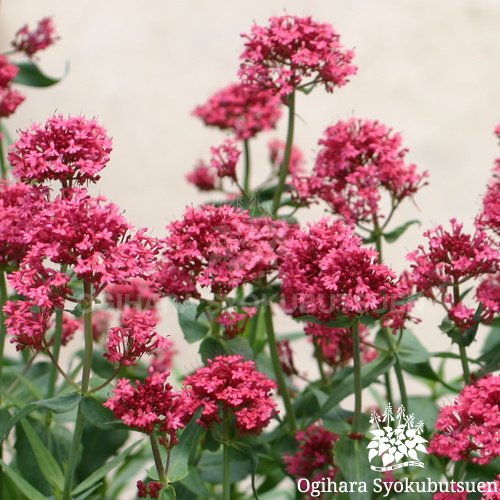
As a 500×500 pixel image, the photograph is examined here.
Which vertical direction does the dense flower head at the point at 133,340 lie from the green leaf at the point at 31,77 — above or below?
below

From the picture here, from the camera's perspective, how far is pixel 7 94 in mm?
1665

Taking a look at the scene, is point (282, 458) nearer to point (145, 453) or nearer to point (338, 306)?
point (338, 306)

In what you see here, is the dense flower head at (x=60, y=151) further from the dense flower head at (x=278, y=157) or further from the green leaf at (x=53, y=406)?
the dense flower head at (x=278, y=157)

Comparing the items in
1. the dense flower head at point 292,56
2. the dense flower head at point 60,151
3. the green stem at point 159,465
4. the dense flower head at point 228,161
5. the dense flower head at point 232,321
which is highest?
the dense flower head at point 292,56

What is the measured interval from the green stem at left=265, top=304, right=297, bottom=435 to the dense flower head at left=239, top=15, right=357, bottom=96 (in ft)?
1.25

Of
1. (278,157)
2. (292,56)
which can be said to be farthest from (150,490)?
(278,157)

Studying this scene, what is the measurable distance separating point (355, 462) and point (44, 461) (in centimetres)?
48

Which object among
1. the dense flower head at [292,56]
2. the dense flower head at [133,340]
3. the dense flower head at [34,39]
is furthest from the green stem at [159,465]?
the dense flower head at [34,39]

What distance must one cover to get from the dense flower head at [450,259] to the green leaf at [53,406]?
1.78 feet

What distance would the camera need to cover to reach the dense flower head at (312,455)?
140 centimetres

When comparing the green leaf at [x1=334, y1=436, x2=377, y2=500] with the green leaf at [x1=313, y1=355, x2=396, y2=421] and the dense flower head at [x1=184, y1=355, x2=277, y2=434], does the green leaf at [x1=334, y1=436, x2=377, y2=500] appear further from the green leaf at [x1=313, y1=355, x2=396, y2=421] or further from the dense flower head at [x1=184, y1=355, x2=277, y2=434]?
the dense flower head at [x1=184, y1=355, x2=277, y2=434]

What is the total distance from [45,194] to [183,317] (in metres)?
0.40

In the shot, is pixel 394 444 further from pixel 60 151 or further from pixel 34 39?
pixel 34 39

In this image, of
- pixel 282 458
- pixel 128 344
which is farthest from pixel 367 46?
pixel 128 344
